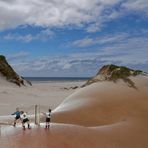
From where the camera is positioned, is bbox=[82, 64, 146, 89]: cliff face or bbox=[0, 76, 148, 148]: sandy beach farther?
bbox=[82, 64, 146, 89]: cliff face

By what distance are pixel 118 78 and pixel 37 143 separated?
3.65 metres

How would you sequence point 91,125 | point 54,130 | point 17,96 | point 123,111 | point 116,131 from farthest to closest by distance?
point 17,96 → point 123,111 → point 91,125 → point 116,131 → point 54,130

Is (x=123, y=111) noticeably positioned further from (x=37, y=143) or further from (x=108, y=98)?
(x=37, y=143)

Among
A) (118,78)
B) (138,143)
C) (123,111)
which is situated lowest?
(138,143)

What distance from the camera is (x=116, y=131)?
5.40m

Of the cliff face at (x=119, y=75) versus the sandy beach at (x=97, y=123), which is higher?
the cliff face at (x=119, y=75)

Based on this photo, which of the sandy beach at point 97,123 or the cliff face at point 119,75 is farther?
the cliff face at point 119,75

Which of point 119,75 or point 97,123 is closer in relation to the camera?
point 97,123

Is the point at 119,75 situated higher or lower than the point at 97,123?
higher

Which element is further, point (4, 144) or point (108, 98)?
point (108, 98)

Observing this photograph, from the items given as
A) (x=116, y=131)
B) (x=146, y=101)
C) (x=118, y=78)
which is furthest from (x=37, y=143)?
(x=118, y=78)

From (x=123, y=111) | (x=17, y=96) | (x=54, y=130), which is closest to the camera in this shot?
(x=54, y=130)

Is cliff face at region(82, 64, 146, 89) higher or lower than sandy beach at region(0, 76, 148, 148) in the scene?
higher

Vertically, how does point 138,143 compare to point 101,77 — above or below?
below
